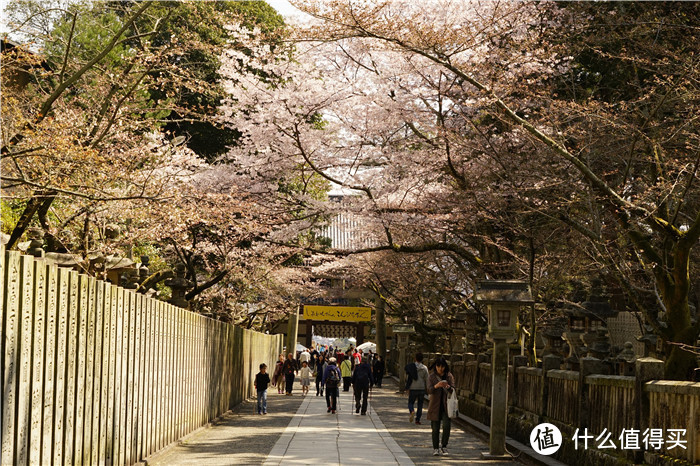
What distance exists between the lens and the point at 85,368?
880 centimetres

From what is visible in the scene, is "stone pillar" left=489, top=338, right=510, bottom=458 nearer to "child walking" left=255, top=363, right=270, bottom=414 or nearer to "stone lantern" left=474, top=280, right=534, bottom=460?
"stone lantern" left=474, top=280, right=534, bottom=460

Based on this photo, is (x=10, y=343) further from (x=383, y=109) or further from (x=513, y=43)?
(x=383, y=109)

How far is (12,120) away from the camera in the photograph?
12.5m

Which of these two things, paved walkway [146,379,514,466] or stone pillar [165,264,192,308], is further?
stone pillar [165,264,192,308]

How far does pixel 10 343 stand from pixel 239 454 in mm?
8442

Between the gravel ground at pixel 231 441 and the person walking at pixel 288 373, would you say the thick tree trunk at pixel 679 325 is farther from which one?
the person walking at pixel 288 373

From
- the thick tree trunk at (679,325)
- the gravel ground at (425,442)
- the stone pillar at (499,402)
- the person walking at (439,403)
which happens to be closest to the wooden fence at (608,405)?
the stone pillar at (499,402)

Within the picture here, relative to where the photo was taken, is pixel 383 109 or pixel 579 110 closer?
pixel 579 110

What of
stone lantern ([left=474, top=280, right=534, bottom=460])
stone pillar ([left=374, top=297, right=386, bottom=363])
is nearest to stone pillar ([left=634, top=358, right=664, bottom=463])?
stone lantern ([left=474, top=280, right=534, bottom=460])

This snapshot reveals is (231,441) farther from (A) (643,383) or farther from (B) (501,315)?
(A) (643,383)

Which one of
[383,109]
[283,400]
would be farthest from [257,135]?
[283,400]

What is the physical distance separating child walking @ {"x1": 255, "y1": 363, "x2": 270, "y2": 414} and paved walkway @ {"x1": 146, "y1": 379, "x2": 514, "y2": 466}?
0.31 m

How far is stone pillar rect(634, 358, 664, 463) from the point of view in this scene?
414 inches

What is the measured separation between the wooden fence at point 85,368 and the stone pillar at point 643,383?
625 centimetres
